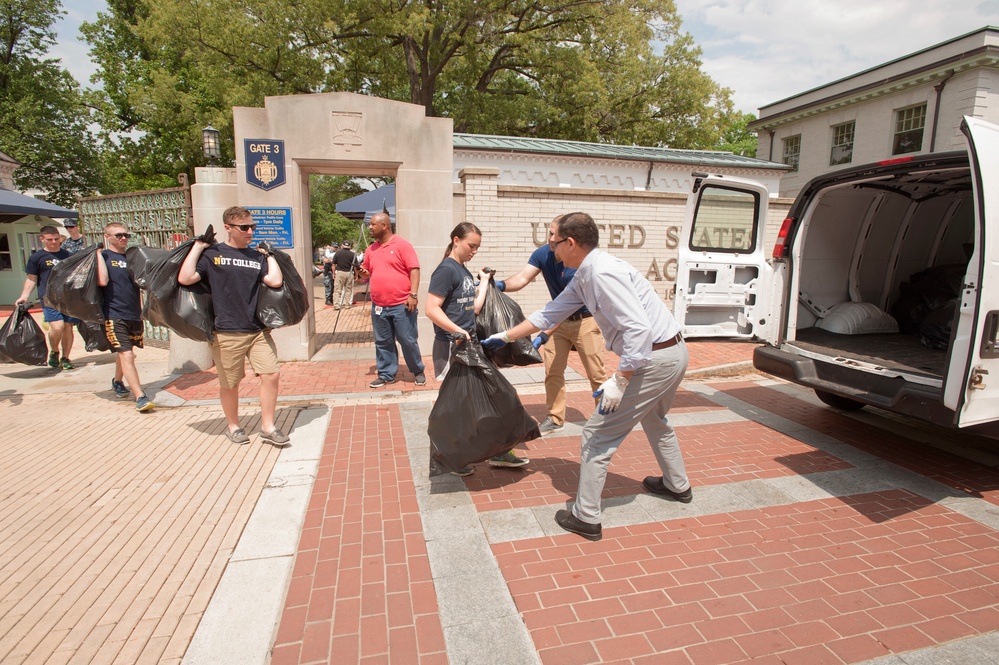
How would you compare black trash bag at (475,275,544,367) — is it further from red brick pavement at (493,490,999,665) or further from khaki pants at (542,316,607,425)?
red brick pavement at (493,490,999,665)

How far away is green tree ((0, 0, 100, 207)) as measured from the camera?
23172 millimetres

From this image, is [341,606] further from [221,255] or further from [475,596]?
→ [221,255]

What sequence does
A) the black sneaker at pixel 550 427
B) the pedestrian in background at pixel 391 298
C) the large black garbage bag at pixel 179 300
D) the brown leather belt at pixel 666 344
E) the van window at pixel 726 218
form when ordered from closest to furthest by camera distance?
1. the brown leather belt at pixel 666 344
2. the large black garbage bag at pixel 179 300
3. the black sneaker at pixel 550 427
4. the pedestrian in background at pixel 391 298
5. the van window at pixel 726 218

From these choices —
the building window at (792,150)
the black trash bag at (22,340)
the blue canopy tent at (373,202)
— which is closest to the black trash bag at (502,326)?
the black trash bag at (22,340)

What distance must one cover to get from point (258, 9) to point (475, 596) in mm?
21918

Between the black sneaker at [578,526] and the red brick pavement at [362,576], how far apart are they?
848 millimetres

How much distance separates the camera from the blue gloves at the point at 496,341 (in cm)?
350

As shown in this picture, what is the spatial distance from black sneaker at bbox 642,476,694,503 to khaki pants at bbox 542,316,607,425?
45.1 inches

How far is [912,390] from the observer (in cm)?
370

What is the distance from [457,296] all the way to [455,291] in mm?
59

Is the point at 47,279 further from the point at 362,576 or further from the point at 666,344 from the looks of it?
the point at 666,344

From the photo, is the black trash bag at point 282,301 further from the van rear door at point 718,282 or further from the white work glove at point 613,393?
the van rear door at point 718,282

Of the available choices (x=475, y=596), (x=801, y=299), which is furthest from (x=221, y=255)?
(x=801, y=299)

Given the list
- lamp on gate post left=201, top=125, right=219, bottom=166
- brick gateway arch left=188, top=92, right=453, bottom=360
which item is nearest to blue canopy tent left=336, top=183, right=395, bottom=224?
lamp on gate post left=201, top=125, right=219, bottom=166
